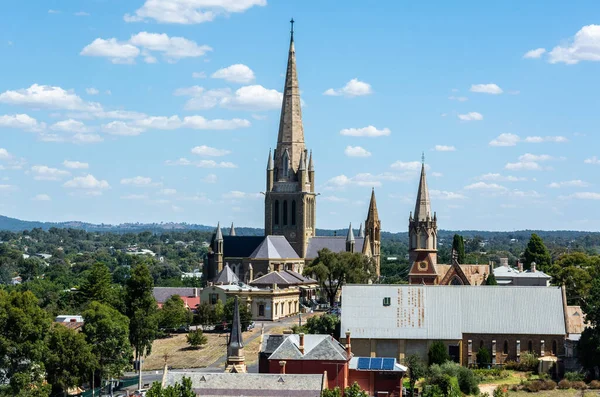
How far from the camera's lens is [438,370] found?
253ft

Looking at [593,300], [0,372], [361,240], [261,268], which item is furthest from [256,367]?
[361,240]

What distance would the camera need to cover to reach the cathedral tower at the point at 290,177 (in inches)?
5891

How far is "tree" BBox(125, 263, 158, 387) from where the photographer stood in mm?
90750

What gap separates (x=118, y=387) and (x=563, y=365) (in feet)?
105

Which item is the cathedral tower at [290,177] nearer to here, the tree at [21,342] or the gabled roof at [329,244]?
the gabled roof at [329,244]

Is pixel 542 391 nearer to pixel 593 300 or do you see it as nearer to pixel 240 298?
pixel 593 300

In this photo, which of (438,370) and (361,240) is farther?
(361,240)

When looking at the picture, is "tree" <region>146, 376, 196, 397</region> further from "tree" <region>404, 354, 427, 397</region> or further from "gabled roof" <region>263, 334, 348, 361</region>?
"tree" <region>404, 354, 427, 397</region>

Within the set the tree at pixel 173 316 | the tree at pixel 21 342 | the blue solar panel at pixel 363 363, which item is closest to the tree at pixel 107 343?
the tree at pixel 21 342

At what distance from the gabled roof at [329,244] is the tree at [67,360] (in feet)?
234

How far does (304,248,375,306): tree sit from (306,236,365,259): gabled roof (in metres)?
18.6

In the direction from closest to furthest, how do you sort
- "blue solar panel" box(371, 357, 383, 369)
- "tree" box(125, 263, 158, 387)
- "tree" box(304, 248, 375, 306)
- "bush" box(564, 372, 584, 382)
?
"blue solar panel" box(371, 357, 383, 369)
"bush" box(564, 372, 584, 382)
"tree" box(125, 263, 158, 387)
"tree" box(304, 248, 375, 306)

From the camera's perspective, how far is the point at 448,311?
3420 inches

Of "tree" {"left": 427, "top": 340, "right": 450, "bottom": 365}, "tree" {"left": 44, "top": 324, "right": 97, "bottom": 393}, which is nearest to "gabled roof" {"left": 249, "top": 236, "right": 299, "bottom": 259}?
"tree" {"left": 427, "top": 340, "right": 450, "bottom": 365}
